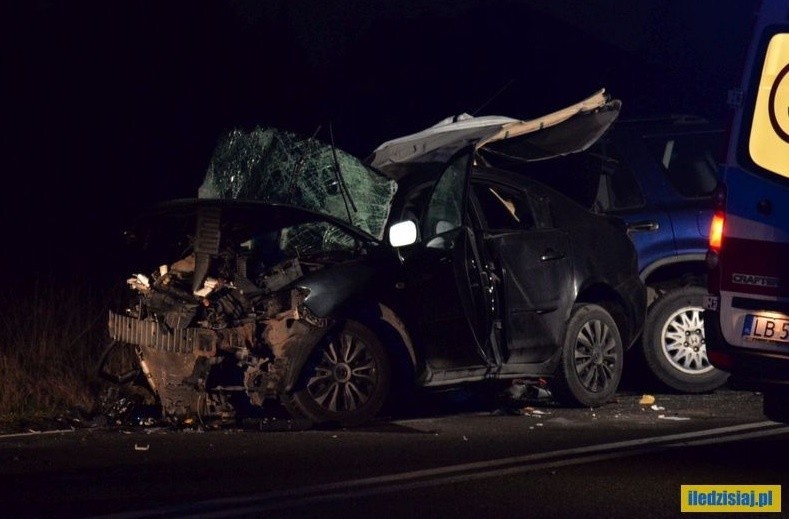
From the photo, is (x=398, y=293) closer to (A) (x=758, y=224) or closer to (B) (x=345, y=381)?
(B) (x=345, y=381)

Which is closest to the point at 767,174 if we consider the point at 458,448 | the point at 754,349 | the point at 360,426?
the point at 754,349

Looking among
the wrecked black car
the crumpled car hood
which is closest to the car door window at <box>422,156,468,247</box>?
the wrecked black car

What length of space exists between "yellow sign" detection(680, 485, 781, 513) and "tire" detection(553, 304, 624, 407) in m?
3.73

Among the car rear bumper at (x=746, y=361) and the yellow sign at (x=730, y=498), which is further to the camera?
Result: the car rear bumper at (x=746, y=361)

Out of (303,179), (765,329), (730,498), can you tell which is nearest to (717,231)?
(765,329)

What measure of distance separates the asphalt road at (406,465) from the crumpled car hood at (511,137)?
2.01m

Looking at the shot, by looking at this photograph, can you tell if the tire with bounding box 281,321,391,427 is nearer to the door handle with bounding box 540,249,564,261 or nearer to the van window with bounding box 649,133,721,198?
the door handle with bounding box 540,249,564,261

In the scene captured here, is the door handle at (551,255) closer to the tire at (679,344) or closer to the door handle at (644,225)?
the door handle at (644,225)

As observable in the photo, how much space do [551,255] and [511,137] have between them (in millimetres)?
976

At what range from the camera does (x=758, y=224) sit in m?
9.13

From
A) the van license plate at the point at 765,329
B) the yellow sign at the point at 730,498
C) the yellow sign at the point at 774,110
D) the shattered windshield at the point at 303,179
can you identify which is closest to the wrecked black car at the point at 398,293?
the shattered windshield at the point at 303,179

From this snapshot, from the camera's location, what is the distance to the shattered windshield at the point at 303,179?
41.9ft

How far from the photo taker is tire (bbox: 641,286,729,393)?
12.8m

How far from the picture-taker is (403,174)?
1268 centimetres
